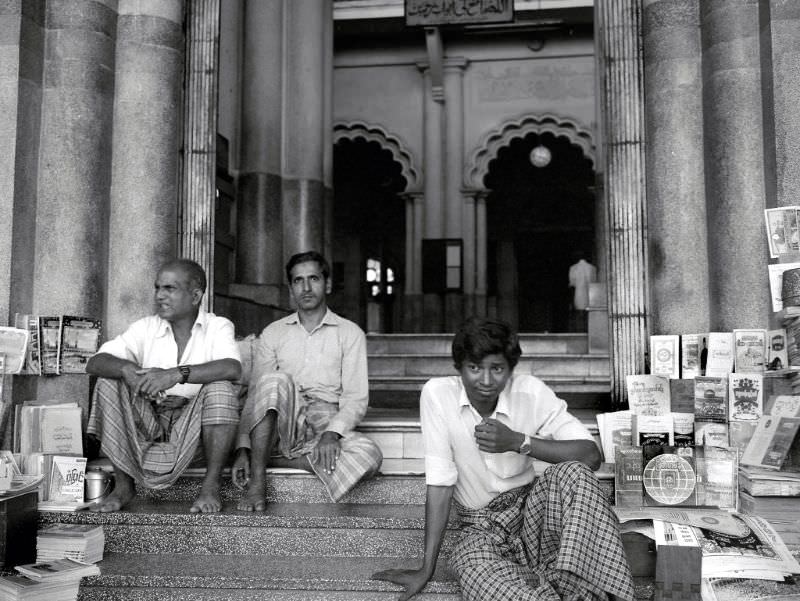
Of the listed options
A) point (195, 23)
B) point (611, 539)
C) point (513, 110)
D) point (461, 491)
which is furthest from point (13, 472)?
point (513, 110)

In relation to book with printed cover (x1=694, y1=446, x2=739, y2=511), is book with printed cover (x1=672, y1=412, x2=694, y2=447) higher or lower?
higher

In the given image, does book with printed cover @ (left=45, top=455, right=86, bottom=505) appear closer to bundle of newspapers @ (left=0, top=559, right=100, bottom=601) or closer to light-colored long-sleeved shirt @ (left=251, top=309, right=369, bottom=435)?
bundle of newspapers @ (left=0, top=559, right=100, bottom=601)

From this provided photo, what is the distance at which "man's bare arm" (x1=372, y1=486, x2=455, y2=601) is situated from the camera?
2.83 m

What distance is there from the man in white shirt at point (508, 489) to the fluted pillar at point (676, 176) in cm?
196

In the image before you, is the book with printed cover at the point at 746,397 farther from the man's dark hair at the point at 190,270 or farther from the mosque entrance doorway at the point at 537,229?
the mosque entrance doorway at the point at 537,229

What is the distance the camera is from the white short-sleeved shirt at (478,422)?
2951mm

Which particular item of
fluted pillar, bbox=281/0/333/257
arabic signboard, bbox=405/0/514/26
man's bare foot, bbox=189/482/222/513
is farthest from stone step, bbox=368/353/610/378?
man's bare foot, bbox=189/482/222/513

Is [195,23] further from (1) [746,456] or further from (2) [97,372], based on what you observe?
(1) [746,456]

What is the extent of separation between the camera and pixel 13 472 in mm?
3586

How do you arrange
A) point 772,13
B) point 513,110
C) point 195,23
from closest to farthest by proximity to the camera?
point 772,13, point 195,23, point 513,110

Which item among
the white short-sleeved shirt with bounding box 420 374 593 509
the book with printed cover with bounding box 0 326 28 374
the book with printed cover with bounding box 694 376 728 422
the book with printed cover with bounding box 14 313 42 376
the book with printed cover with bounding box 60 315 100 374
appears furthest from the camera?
the book with printed cover with bounding box 60 315 100 374

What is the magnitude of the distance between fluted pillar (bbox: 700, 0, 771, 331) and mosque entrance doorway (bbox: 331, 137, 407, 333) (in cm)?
1089

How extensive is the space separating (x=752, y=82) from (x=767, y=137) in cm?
33

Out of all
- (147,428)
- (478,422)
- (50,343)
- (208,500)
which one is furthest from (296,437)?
(50,343)
